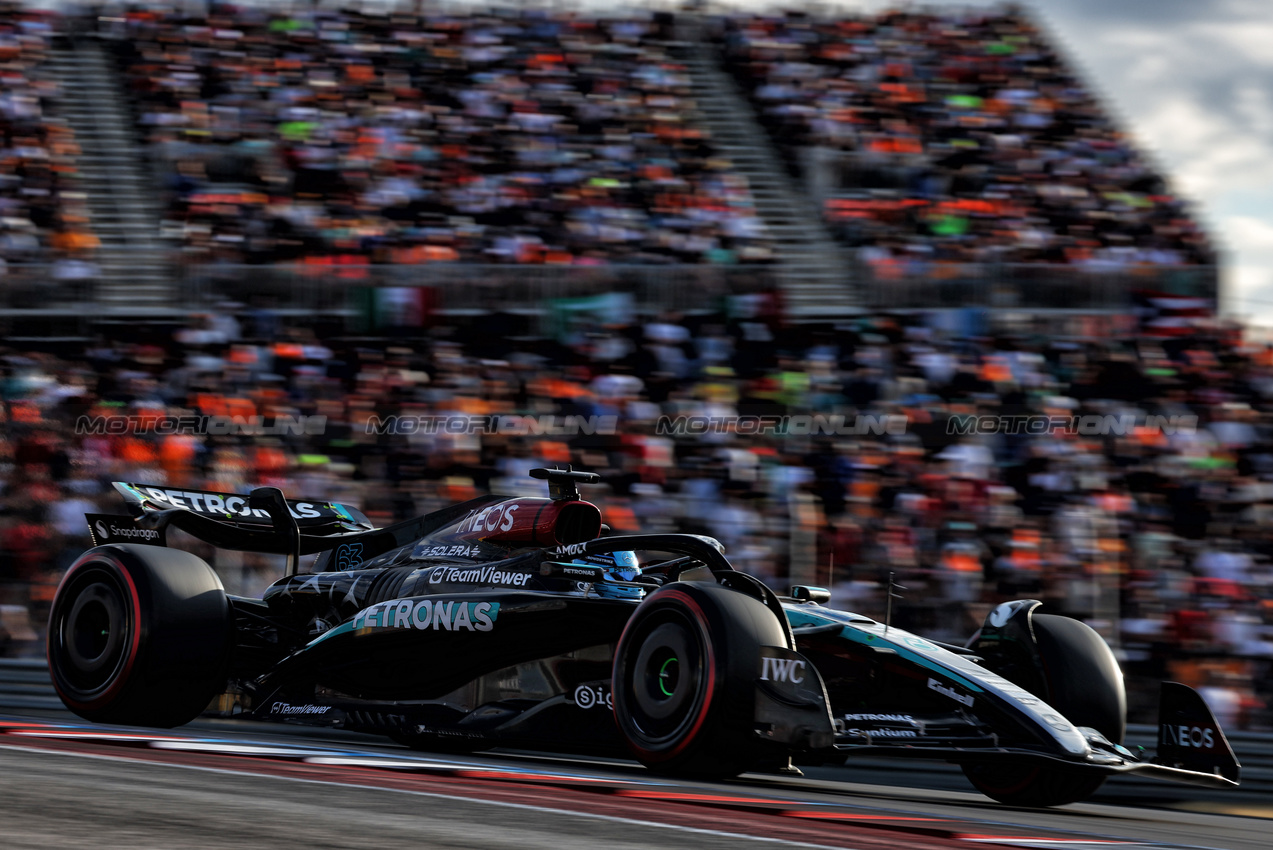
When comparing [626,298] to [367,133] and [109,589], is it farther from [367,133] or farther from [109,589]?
[109,589]

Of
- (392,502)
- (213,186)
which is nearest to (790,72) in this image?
(213,186)

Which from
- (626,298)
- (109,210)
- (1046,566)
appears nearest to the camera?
(1046,566)

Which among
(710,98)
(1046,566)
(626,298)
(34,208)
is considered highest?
(710,98)

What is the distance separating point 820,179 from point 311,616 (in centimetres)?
1175

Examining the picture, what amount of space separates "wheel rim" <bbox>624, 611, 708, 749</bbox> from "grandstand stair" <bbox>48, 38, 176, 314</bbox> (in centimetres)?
1057

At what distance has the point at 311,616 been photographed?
820cm

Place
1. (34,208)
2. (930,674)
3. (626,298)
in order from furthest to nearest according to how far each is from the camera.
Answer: (34,208) < (626,298) < (930,674)

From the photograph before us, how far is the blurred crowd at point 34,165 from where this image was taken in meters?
16.5

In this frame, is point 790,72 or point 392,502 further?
point 790,72

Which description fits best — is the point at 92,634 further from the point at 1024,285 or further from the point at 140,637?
the point at 1024,285

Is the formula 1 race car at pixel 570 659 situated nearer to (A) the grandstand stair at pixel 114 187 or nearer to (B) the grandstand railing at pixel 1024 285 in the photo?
(A) the grandstand stair at pixel 114 187

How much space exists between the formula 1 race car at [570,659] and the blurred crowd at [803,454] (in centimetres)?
114

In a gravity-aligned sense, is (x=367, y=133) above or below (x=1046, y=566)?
above

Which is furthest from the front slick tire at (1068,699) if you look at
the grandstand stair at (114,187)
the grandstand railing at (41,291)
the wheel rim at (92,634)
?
the grandstand railing at (41,291)
